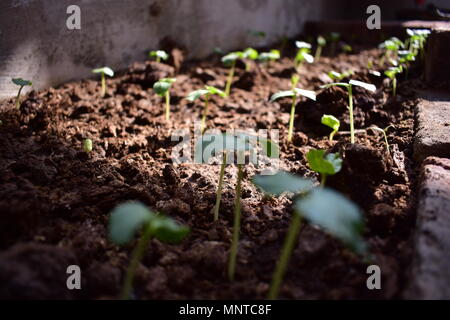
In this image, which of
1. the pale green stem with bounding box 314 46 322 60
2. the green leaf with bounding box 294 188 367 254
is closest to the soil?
the green leaf with bounding box 294 188 367 254

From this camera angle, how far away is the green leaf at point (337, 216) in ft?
2.84

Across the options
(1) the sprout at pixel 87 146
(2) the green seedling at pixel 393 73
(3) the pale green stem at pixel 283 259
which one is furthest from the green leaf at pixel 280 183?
(2) the green seedling at pixel 393 73

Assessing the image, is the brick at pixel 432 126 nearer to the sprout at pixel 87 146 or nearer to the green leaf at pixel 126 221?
the green leaf at pixel 126 221

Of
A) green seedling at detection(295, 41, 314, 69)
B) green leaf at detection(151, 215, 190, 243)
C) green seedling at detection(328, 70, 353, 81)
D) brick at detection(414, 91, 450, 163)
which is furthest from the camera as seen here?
green seedling at detection(295, 41, 314, 69)

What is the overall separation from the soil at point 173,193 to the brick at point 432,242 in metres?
0.08

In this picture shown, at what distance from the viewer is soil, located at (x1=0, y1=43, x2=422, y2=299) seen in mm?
1202

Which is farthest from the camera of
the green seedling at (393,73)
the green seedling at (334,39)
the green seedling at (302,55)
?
the green seedling at (334,39)

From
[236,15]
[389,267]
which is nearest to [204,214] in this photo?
[389,267]

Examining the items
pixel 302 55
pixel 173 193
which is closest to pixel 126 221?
pixel 173 193

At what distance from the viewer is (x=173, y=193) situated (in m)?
1.69

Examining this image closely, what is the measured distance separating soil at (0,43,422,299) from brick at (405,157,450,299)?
0.28ft

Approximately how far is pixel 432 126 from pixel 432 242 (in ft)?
2.98

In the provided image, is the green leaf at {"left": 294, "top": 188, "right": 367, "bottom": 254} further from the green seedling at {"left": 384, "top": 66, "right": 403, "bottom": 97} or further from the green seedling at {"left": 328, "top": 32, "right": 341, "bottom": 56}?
the green seedling at {"left": 328, "top": 32, "right": 341, "bottom": 56}
